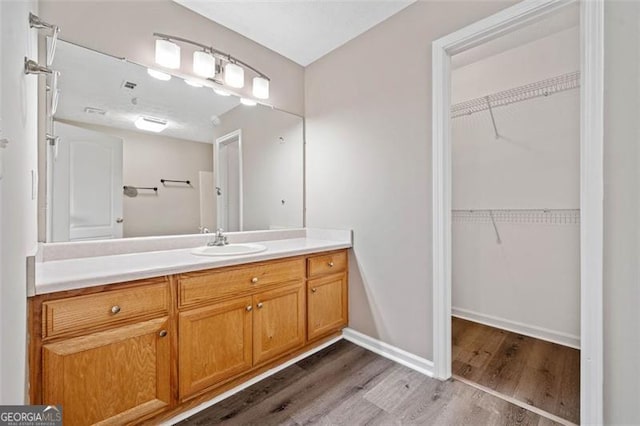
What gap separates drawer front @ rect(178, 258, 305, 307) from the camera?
54.4 inches

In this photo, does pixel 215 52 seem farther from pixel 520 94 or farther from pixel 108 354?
pixel 520 94

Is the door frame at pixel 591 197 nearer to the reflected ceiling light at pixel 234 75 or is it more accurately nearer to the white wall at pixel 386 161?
the white wall at pixel 386 161

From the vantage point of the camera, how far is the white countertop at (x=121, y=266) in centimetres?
106

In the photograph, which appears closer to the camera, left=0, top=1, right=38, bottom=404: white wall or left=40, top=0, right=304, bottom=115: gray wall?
left=0, top=1, right=38, bottom=404: white wall

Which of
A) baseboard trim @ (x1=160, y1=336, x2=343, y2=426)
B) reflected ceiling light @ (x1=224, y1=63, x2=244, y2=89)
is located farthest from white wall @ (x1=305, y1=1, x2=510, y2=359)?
reflected ceiling light @ (x1=224, y1=63, x2=244, y2=89)

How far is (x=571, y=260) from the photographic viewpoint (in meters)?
2.10

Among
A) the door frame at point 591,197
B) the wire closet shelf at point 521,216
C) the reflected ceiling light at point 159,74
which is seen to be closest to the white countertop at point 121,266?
the reflected ceiling light at point 159,74

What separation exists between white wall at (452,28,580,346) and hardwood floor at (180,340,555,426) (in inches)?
43.6

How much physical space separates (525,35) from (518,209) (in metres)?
1.39

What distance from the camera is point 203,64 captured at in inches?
73.9

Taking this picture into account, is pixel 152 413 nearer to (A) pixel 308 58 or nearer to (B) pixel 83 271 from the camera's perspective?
(B) pixel 83 271

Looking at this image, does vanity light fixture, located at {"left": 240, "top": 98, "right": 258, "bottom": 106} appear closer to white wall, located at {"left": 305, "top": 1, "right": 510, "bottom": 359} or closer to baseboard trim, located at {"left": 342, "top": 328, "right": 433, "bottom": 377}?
white wall, located at {"left": 305, "top": 1, "right": 510, "bottom": 359}

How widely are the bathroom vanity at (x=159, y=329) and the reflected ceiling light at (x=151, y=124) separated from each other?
80cm

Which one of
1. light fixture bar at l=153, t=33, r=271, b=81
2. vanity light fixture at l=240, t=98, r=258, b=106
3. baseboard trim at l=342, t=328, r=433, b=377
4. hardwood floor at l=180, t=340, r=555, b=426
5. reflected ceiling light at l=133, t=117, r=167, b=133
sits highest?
light fixture bar at l=153, t=33, r=271, b=81
